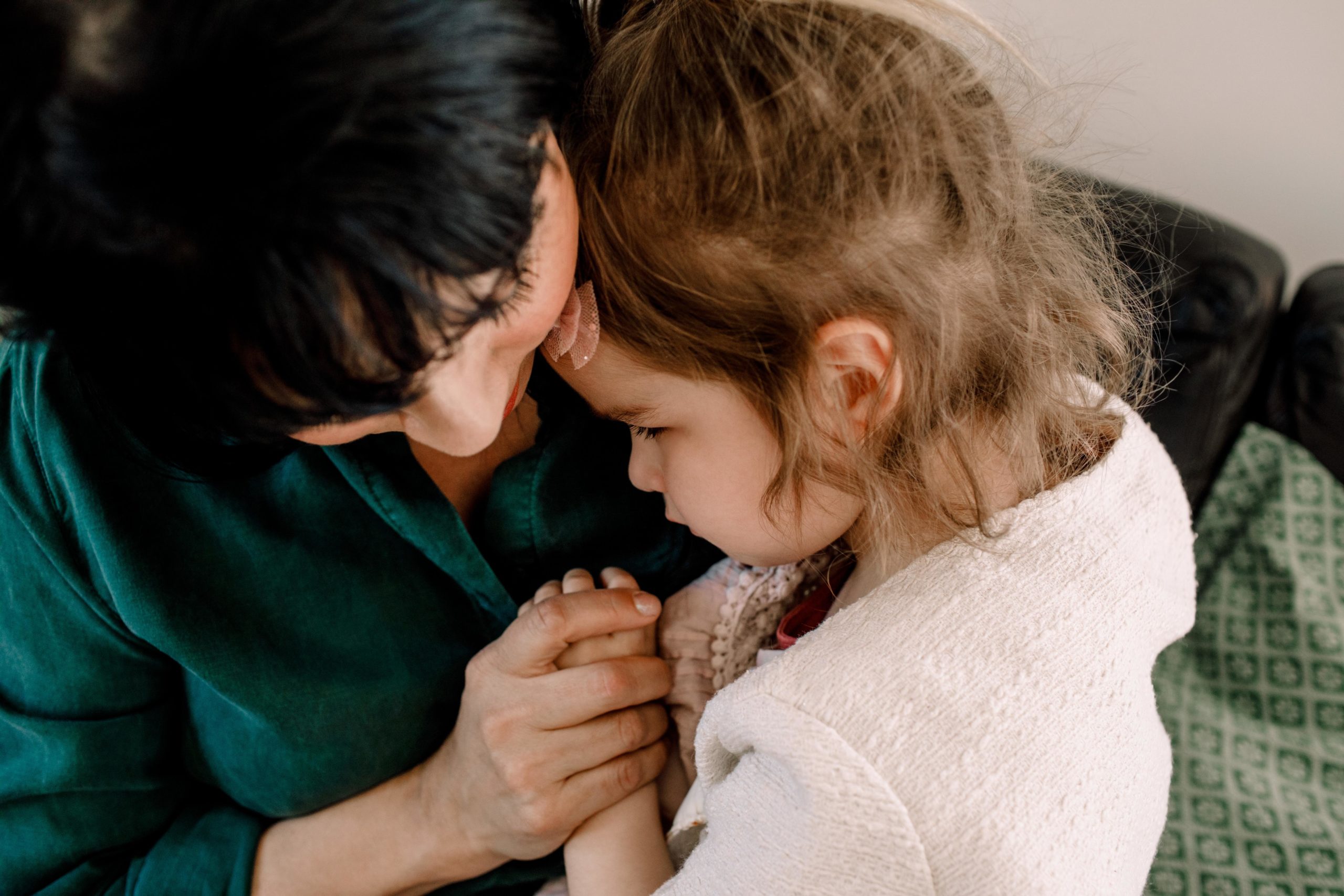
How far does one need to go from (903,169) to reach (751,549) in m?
0.35

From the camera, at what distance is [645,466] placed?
0.87 metres

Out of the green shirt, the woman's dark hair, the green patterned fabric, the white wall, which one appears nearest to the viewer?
the woman's dark hair

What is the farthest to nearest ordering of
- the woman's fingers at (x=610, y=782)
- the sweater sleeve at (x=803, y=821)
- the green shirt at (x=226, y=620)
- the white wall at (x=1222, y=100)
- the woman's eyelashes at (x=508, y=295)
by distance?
the white wall at (x=1222, y=100) < the woman's fingers at (x=610, y=782) < the green shirt at (x=226, y=620) < the sweater sleeve at (x=803, y=821) < the woman's eyelashes at (x=508, y=295)

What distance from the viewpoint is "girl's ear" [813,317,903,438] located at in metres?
0.73

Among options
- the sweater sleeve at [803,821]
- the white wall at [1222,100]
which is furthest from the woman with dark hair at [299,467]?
the white wall at [1222,100]

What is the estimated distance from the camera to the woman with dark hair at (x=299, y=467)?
0.43 metres

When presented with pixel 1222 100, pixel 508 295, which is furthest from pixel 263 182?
pixel 1222 100

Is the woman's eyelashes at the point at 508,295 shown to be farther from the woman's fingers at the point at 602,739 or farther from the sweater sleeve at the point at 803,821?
the woman's fingers at the point at 602,739

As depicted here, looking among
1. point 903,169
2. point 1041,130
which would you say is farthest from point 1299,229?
point 903,169

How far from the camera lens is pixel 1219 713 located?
1284 mm

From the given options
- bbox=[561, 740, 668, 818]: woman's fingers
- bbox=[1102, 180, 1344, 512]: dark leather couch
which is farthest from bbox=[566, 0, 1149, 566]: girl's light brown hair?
bbox=[1102, 180, 1344, 512]: dark leather couch

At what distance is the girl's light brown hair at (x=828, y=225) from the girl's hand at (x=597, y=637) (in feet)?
0.77

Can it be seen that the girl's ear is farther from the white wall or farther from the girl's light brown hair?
the white wall

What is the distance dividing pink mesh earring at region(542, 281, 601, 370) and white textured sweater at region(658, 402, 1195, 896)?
29cm
